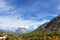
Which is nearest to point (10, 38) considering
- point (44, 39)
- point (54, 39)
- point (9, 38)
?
point (9, 38)

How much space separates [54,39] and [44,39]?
221 inches

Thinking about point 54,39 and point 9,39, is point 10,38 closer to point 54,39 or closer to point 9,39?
point 9,39

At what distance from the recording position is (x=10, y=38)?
82.5 m

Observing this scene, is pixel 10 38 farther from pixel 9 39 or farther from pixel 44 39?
pixel 44 39

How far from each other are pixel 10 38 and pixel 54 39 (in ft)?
77.3

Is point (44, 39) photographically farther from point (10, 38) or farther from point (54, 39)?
point (10, 38)

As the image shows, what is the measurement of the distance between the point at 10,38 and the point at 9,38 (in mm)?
573

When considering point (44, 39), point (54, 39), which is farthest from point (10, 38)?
point (54, 39)

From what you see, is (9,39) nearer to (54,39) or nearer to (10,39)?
(10,39)

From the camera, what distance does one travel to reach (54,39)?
7962 centimetres

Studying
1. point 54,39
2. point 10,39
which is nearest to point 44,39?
point 54,39

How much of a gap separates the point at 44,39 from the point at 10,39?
18.3 m

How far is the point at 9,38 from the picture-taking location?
271ft

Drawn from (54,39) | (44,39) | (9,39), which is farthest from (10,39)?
(54,39)
